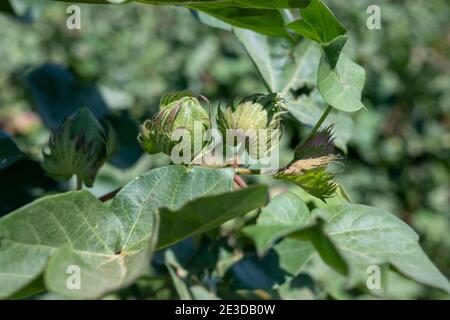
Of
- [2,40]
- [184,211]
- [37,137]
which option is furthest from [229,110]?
[2,40]

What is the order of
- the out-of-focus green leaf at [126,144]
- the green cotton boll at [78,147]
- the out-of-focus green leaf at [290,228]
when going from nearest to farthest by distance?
the out-of-focus green leaf at [290,228], the green cotton boll at [78,147], the out-of-focus green leaf at [126,144]

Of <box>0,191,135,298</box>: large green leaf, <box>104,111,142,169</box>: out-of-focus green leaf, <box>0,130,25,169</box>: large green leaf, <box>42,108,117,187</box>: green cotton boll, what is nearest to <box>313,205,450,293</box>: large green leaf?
<box>0,191,135,298</box>: large green leaf

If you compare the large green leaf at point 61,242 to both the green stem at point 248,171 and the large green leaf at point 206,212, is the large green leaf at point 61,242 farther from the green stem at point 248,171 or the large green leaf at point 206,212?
the green stem at point 248,171

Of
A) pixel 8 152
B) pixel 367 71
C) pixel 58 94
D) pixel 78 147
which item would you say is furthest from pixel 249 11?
pixel 367 71

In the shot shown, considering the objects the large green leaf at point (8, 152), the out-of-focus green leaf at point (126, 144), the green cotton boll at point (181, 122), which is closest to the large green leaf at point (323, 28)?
the green cotton boll at point (181, 122)

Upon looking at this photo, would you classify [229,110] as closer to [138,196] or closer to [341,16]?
[138,196]

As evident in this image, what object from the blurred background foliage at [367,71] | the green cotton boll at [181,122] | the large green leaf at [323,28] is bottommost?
the blurred background foliage at [367,71]
